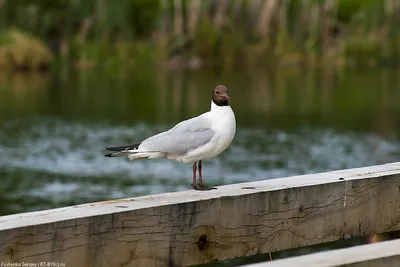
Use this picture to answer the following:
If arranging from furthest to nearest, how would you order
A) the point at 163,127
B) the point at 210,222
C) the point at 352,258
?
the point at 163,127
the point at 210,222
the point at 352,258

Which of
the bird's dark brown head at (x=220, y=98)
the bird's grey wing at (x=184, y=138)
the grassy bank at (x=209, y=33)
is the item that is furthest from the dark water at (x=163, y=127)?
the bird's dark brown head at (x=220, y=98)

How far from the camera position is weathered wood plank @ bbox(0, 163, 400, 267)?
3.13 metres

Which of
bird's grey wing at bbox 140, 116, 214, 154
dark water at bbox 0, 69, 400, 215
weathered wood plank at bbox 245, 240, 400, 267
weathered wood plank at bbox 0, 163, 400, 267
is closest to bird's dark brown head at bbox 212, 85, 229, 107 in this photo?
bird's grey wing at bbox 140, 116, 214, 154

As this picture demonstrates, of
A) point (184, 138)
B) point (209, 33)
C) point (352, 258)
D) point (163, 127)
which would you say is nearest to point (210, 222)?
point (352, 258)

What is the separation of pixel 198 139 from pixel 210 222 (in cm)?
101

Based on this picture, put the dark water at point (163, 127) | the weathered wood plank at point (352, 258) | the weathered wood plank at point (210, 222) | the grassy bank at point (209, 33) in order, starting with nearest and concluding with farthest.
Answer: the weathered wood plank at point (352, 258)
the weathered wood plank at point (210, 222)
the dark water at point (163, 127)
the grassy bank at point (209, 33)

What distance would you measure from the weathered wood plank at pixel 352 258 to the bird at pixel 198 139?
1.68m

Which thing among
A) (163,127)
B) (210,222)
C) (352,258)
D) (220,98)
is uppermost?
(220,98)

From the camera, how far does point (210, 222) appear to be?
3.57 m

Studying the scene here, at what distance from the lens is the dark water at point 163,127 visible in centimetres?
1566

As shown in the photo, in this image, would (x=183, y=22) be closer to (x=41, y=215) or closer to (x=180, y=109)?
(x=180, y=109)

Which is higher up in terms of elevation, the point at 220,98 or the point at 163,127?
the point at 220,98

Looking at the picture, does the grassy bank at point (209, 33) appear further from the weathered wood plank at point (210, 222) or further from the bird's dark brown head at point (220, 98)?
the weathered wood plank at point (210, 222)

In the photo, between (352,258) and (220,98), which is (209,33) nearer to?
(220,98)
